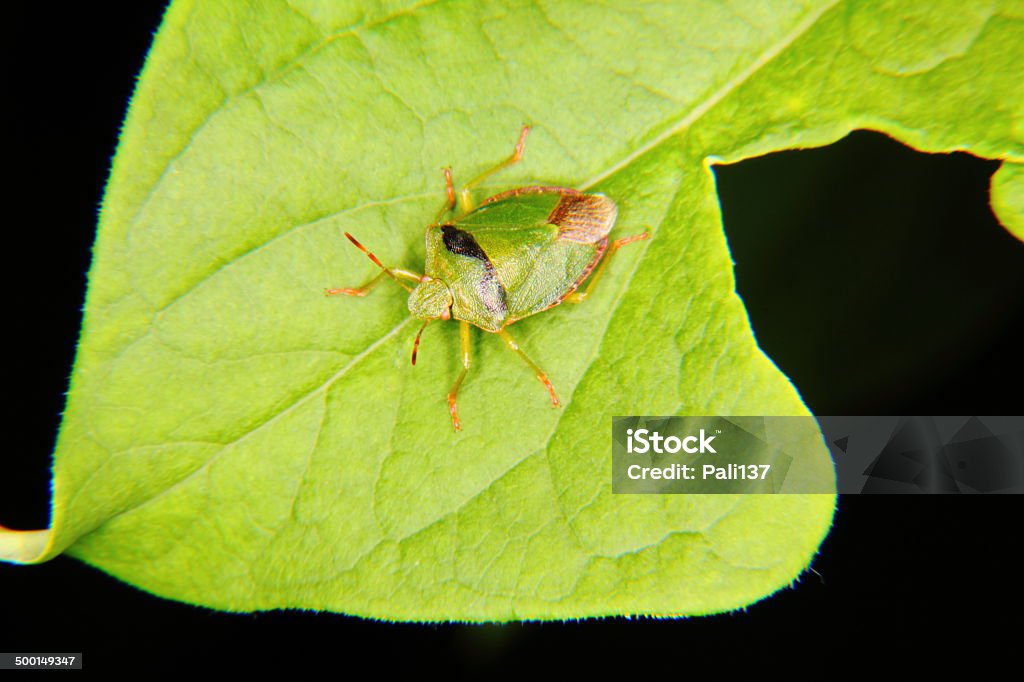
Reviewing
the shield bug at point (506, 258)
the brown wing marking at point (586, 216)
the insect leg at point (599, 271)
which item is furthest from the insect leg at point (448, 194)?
the insect leg at point (599, 271)

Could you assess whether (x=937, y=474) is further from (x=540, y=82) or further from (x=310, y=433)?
(x=310, y=433)

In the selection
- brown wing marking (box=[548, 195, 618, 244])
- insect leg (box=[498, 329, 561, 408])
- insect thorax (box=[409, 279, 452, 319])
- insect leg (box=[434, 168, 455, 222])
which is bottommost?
insect leg (box=[498, 329, 561, 408])

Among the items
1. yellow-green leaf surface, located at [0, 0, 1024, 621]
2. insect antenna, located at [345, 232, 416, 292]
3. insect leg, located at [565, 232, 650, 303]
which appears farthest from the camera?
insect leg, located at [565, 232, 650, 303]

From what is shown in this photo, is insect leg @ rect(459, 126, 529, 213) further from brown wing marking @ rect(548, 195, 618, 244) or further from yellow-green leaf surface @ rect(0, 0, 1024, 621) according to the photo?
brown wing marking @ rect(548, 195, 618, 244)

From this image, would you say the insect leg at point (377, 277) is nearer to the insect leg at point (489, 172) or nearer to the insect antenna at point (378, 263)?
the insect antenna at point (378, 263)

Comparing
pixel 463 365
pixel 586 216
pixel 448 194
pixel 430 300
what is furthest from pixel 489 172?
pixel 463 365

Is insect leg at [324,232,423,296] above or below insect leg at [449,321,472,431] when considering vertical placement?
above

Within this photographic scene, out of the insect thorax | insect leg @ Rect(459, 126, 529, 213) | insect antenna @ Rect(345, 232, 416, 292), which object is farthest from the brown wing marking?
insect antenna @ Rect(345, 232, 416, 292)

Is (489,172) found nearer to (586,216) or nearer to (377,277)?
(586,216)
